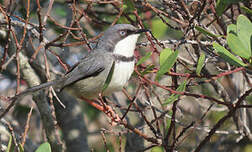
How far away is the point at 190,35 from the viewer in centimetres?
395

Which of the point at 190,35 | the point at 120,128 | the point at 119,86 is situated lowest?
the point at 120,128

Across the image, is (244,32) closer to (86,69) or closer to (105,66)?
(105,66)

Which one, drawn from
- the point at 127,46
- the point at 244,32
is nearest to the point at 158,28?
the point at 127,46

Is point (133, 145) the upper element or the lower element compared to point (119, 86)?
lower

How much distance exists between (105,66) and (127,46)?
1.07 ft

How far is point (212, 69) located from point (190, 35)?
1.26 m

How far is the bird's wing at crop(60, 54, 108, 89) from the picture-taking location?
3.99 m

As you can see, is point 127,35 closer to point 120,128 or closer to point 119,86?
point 119,86

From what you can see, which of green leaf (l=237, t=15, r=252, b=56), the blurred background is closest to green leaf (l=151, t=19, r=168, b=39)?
the blurred background

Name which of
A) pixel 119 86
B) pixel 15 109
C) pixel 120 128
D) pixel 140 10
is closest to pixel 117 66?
pixel 119 86

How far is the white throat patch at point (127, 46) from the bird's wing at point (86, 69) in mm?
222

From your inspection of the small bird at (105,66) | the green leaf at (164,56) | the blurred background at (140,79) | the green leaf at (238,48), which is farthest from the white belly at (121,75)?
the green leaf at (238,48)

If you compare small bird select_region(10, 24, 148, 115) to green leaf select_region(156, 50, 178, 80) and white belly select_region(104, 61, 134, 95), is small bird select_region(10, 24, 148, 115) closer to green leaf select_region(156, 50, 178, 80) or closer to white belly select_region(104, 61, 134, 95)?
white belly select_region(104, 61, 134, 95)

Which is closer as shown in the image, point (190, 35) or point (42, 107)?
point (190, 35)
